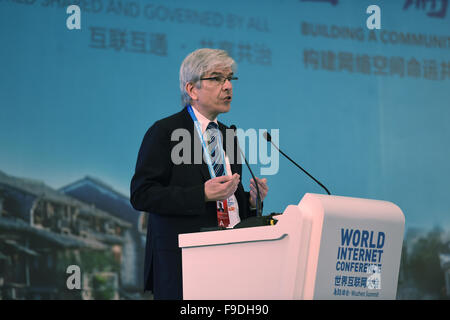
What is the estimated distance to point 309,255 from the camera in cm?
139

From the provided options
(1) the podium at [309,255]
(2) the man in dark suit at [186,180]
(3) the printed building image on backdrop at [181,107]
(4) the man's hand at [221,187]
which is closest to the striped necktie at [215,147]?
(2) the man in dark suit at [186,180]

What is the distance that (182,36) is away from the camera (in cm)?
401

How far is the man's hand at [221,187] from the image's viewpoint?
175 cm

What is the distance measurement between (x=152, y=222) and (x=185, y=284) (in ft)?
1.56

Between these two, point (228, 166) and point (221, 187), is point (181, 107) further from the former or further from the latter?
point (221, 187)

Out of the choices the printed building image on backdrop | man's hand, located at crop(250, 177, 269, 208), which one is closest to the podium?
man's hand, located at crop(250, 177, 269, 208)

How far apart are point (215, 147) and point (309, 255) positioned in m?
0.88

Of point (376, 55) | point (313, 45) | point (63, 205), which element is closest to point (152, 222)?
point (63, 205)

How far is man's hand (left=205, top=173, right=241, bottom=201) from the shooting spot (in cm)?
175

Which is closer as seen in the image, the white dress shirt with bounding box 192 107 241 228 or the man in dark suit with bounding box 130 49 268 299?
the man in dark suit with bounding box 130 49 268 299

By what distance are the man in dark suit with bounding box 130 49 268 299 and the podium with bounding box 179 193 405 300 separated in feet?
0.98

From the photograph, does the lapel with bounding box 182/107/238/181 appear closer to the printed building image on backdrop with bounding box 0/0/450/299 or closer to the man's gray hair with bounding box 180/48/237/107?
the man's gray hair with bounding box 180/48/237/107

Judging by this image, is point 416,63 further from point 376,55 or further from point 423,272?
point 423,272

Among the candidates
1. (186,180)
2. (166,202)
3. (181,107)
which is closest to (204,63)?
(186,180)
